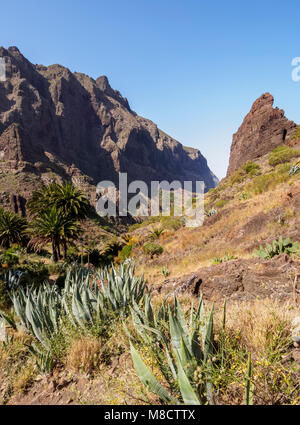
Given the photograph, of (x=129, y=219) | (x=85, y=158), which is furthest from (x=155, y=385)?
(x=85, y=158)

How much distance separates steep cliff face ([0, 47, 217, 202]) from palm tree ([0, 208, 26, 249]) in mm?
38883

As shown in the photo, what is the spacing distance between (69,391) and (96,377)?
1.04 feet

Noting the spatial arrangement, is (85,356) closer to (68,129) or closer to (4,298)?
(4,298)

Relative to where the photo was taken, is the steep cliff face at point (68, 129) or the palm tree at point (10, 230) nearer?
the palm tree at point (10, 230)

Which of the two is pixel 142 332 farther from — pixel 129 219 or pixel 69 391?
pixel 129 219

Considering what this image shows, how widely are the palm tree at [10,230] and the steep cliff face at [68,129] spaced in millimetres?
38883

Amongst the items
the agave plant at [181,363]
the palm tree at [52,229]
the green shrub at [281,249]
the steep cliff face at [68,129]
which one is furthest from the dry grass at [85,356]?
the steep cliff face at [68,129]

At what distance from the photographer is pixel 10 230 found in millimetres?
21547

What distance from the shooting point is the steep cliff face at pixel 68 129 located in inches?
2741

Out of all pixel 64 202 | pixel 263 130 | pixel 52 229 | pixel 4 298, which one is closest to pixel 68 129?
pixel 263 130

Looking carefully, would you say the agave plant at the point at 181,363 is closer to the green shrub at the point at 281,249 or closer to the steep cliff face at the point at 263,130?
the green shrub at the point at 281,249

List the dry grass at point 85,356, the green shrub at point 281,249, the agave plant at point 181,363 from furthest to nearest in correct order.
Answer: the green shrub at point 281,249
the dry grass at point 85,356
the agave plant at point 181,363

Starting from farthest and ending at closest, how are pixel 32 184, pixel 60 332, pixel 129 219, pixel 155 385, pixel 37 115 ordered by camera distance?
pixel 37 115
pixel 129 219
pixel 32 184
pixel 60 332
pixel 155 385

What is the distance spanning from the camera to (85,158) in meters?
124
